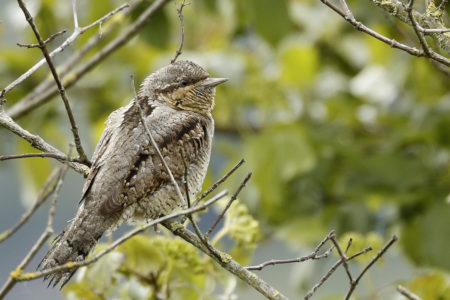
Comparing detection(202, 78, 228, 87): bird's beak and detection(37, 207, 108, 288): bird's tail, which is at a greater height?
detection(202, 78, 228, 87): bird's beak

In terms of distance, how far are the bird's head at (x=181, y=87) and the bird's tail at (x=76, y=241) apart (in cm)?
100

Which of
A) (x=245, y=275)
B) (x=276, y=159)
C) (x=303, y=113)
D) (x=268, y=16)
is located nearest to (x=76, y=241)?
(x=245, y=275)

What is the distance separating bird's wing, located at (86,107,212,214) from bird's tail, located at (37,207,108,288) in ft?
0.27

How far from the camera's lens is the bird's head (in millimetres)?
4355

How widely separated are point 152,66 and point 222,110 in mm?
1020

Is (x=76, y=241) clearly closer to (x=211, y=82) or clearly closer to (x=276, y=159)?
(x=211, y=82)

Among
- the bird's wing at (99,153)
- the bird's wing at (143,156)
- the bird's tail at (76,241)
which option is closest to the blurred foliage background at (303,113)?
the bird's wing at (143,156)

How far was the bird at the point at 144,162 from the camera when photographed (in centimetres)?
354

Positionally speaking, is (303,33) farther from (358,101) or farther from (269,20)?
(269,20)

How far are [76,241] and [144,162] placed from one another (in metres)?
0.55

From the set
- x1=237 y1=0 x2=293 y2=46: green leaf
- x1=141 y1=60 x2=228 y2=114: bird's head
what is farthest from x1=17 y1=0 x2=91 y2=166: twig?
x1=237 y1=0 x2=293 y2=46: green leaf

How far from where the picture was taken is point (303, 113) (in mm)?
6543

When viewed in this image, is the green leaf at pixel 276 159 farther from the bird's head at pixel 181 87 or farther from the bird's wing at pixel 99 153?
the bird's wing at pixel 99 153

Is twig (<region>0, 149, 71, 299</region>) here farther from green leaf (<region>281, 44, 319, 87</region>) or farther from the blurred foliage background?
green leaf (<region>281, 44, 319, 87</region>)
